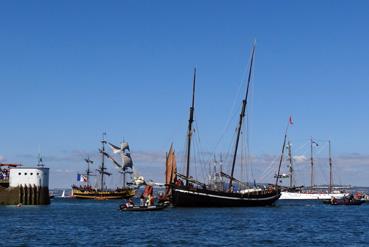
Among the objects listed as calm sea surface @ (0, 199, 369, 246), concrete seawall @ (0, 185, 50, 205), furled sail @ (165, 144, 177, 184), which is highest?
furled sail @ (165, 144, 177, 184)

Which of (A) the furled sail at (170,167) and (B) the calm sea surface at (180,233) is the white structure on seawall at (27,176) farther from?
(B) the calm sea surface at (180,233)

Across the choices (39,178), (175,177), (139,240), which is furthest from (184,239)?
(39,178)

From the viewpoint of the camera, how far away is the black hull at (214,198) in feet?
379

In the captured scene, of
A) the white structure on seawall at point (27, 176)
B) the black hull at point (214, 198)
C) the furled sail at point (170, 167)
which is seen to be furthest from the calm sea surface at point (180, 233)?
the white structure on seawall at point (27, 176)

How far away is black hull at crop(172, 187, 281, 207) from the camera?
11562 centimetres

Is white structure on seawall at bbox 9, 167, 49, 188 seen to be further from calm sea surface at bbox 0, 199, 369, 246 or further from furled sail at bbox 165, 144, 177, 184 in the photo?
calm sea surface at bbox 0, 199, 369, 246

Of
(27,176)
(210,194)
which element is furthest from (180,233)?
(27,176)

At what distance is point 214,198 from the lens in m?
120

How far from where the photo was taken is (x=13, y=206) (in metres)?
131

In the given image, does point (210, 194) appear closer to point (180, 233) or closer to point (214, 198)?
point (214, 198)

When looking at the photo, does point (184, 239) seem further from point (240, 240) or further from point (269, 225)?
point (269, 225)

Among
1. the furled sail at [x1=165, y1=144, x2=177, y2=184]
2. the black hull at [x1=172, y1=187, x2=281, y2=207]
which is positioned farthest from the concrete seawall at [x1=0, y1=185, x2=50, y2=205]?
the black hull at [x1=172, y1=187, x2=281, y2=207]

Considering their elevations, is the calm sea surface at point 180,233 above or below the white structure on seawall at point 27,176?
below

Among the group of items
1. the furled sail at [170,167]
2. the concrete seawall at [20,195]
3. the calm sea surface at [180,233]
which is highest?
the furled sail at [170,167]
